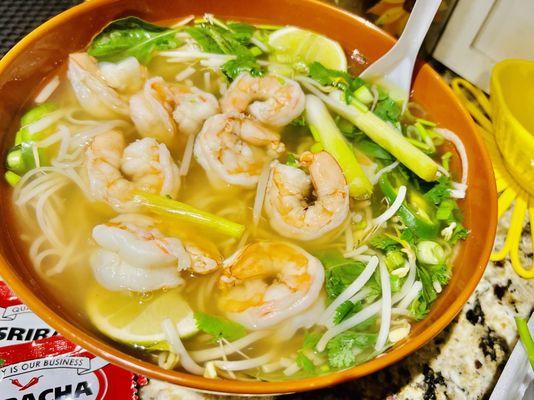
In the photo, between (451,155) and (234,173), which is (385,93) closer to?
(451,155)

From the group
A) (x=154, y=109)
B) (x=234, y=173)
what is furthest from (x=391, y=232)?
(x=154, y=109)

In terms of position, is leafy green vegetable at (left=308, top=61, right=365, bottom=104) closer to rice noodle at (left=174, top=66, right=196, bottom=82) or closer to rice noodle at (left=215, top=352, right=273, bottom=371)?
rice noodle at (left=174, top=66, right=196, bottom=82)

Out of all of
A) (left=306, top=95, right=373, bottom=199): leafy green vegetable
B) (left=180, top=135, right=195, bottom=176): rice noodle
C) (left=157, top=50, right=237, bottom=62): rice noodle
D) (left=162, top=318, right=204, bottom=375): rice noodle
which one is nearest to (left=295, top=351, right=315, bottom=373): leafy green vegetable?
(left=162, top=318, right=204, bottom=375): rice noodle

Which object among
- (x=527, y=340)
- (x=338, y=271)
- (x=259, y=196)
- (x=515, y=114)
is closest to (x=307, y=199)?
(x=259, y=196)

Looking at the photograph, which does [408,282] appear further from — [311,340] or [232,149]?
[232,149]

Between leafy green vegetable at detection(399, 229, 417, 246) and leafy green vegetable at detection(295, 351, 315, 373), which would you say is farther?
leafy green vegetable at detection(399, 229, 417, 246)

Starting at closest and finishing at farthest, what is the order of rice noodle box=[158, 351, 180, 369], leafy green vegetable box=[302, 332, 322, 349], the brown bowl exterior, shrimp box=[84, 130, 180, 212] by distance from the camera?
1. the brown bowl exterior
2. rice noodle box=[158, 351, 180, 369]
3. leafy green vegetable box=[302, 332, 322, 349]
4. shrimp box=[84, 130, 180, 212]

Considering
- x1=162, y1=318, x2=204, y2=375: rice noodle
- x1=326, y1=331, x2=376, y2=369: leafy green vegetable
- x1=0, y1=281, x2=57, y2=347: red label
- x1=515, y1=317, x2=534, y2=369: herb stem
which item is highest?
x1=515, y1=317, x2=534, y2=369: herb stem

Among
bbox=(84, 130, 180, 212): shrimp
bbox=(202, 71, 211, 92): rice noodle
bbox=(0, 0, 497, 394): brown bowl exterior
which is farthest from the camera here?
bbox=(202, 71, 211, 92): rice noodle
